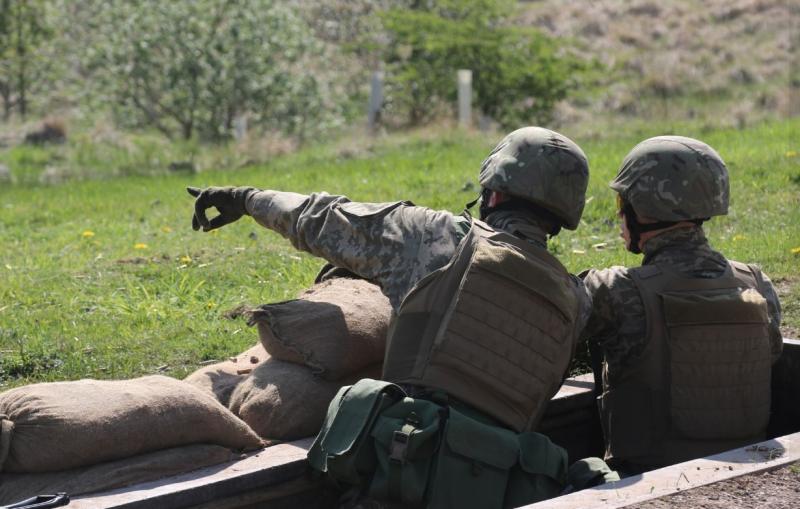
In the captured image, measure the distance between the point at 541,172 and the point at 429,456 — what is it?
1064mm

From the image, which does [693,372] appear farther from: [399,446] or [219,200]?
[219,200]

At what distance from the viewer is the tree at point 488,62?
2005 centimetres

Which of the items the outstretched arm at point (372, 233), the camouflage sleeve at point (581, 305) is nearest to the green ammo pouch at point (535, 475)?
the camouflage sleeve at point (581, 305)

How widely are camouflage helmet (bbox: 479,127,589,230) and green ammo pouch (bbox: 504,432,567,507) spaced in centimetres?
85

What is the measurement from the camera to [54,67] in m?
27.1

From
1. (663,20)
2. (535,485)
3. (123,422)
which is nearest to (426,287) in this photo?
(535,485)

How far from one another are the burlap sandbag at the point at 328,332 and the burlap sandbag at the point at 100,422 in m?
0.49

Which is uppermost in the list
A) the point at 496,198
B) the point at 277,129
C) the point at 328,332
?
the point at 496,198

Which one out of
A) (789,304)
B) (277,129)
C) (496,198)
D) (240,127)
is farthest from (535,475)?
(277,129)

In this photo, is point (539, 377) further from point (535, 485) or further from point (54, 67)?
point (54, 67)

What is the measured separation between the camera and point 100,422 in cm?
376

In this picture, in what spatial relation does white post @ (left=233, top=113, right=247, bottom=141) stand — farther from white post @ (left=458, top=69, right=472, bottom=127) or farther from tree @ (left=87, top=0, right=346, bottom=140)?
white post @ (left=458, top=69, right=472, bottom=127)

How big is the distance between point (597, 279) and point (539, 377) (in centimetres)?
51

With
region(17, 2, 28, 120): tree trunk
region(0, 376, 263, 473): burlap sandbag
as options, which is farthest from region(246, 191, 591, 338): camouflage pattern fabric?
region(17, 2, 28, 120): tree trunk
